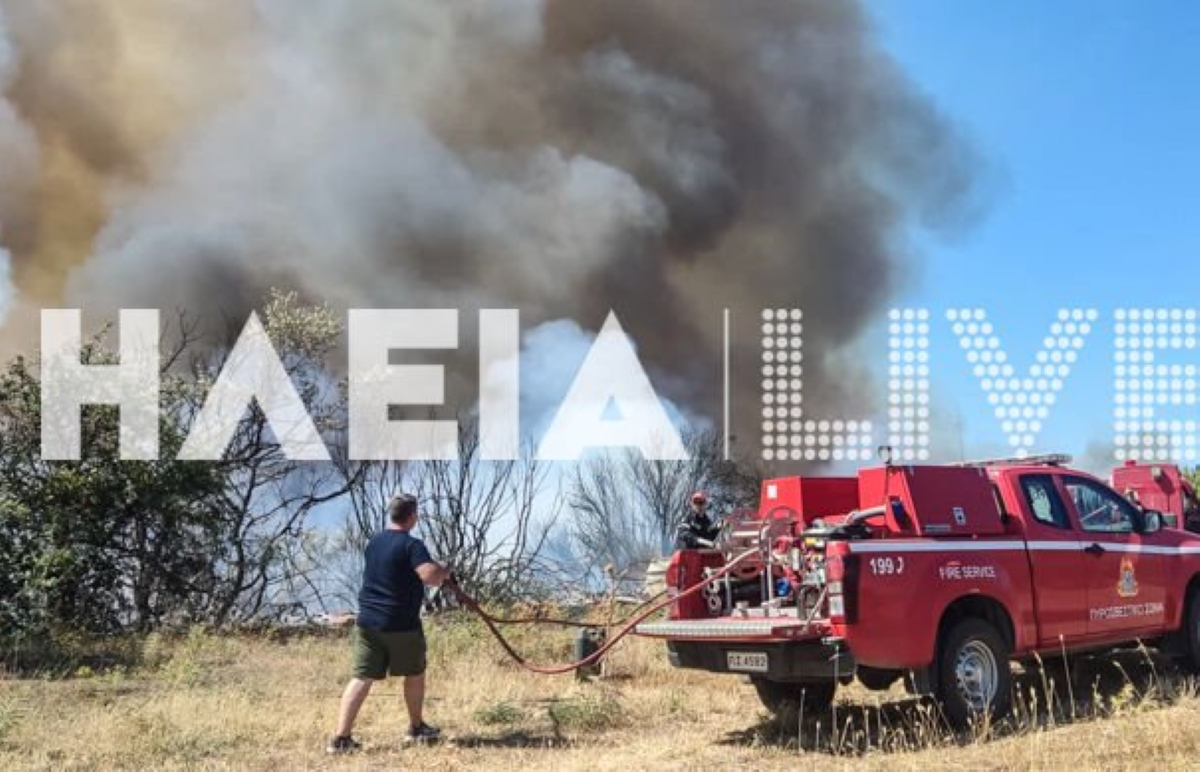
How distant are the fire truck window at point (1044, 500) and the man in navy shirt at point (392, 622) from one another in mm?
3968

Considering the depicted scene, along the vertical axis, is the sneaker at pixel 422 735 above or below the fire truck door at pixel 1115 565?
below

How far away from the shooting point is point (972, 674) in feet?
22.7

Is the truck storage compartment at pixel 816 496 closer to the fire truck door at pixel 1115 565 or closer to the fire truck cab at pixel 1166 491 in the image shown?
the fire truck door at pixel 1115 565

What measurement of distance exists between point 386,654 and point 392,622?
21 centimetres

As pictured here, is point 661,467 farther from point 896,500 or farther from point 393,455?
point 896,500

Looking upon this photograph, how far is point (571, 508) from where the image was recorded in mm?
16250

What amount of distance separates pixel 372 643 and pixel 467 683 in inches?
102

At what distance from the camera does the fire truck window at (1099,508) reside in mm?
7984

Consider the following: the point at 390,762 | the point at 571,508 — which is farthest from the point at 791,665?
the point at 571,508

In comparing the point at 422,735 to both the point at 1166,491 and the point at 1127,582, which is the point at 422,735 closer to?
the point at 1127,582

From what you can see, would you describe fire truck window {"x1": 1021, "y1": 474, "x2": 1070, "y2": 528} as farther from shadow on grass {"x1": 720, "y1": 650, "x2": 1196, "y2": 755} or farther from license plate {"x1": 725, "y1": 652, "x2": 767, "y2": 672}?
license plate {"x1": 725, "y1": 652, "x2": 767, "y2": 672}

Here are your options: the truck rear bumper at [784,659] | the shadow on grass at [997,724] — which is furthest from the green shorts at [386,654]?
the shadow on grass at [997,724]

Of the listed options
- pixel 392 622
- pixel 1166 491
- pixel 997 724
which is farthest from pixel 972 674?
→ pixel 1166 491

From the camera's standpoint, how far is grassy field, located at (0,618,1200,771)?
6.30 meters
